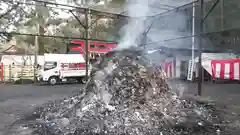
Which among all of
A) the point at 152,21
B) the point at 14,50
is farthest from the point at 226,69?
the point at 14,50

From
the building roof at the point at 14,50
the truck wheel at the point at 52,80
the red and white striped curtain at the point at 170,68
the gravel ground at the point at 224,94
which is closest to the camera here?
the gravel ground at the point at 224,94

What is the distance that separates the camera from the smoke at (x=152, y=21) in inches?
335

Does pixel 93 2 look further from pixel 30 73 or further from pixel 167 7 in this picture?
pixel 30 73

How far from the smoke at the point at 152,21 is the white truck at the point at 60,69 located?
6.79m

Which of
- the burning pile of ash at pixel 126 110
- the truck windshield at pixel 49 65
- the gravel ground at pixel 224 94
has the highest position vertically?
the truck windshield at pixel 49 65

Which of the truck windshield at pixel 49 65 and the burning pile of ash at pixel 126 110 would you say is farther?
the truck windshield at pixel 49 65

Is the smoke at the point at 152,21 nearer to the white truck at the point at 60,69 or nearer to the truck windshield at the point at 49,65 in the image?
the white truck at the point at 60,69

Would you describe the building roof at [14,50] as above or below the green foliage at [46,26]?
below

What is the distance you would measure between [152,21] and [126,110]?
22.1 ft

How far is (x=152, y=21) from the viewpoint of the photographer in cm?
1062

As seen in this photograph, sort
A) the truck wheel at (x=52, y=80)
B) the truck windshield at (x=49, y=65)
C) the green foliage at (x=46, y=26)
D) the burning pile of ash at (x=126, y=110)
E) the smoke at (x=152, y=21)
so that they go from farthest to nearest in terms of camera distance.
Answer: the green foliage at (x=46, y=26), the truck wheel at (x=52, y=80), the truck windshield at (x=49, y=65), the smoke at (x=152, y=21), the burning pile of ash at (x=126, y=110)

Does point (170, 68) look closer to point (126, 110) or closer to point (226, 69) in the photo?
point (226, 69)

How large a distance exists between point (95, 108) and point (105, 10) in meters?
6.45

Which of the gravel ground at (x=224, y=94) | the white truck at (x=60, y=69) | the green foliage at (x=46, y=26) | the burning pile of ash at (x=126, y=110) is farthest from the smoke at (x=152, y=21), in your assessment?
the green foliage at (x=46, y=26)
